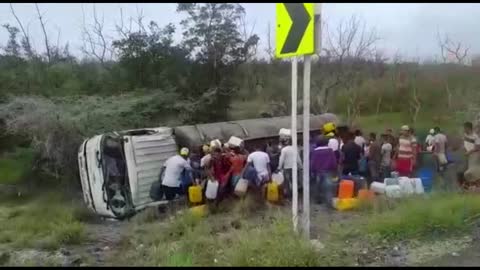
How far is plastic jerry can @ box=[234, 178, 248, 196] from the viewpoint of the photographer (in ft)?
34.8

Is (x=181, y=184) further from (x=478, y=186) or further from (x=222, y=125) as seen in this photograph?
(x=478, y=186)

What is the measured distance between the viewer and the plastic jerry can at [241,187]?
10.6m

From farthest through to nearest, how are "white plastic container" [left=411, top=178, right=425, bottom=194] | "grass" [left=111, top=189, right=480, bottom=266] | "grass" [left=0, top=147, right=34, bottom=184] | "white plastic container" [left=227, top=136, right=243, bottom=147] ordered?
"grass" [left=0, top=147, right=34, bottom=184] < "white plastic container" [left=227, top=136, right=243, bottom=147] < "white plastic container" [left=411, top=178, right=425, bottom=194] < "grass" [left=111, top=189, right=480, bottom=266]

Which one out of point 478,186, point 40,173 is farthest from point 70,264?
point 40,173

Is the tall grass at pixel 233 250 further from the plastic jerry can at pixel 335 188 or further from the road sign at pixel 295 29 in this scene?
the plastic jerry can at pixel 335 188

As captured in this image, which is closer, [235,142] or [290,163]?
[290,163]

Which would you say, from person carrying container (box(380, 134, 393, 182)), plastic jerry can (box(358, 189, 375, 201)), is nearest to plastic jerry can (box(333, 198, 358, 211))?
plastic jerry can (box(358, 189, 375, 201))

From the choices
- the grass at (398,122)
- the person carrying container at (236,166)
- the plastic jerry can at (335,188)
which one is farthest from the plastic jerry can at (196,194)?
the grass at (398,122)

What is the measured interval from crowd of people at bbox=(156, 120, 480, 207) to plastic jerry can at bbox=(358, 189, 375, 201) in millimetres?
828

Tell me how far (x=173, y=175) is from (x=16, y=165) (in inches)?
305

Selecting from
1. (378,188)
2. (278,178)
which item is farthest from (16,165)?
(378,188)

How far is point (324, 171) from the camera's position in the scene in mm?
10641

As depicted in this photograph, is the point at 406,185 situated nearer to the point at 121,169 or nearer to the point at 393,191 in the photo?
the point at 393,191

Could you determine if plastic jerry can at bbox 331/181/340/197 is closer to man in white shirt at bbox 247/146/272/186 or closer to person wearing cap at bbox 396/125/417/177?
man in white shirt at bbox 247/146/272/186
